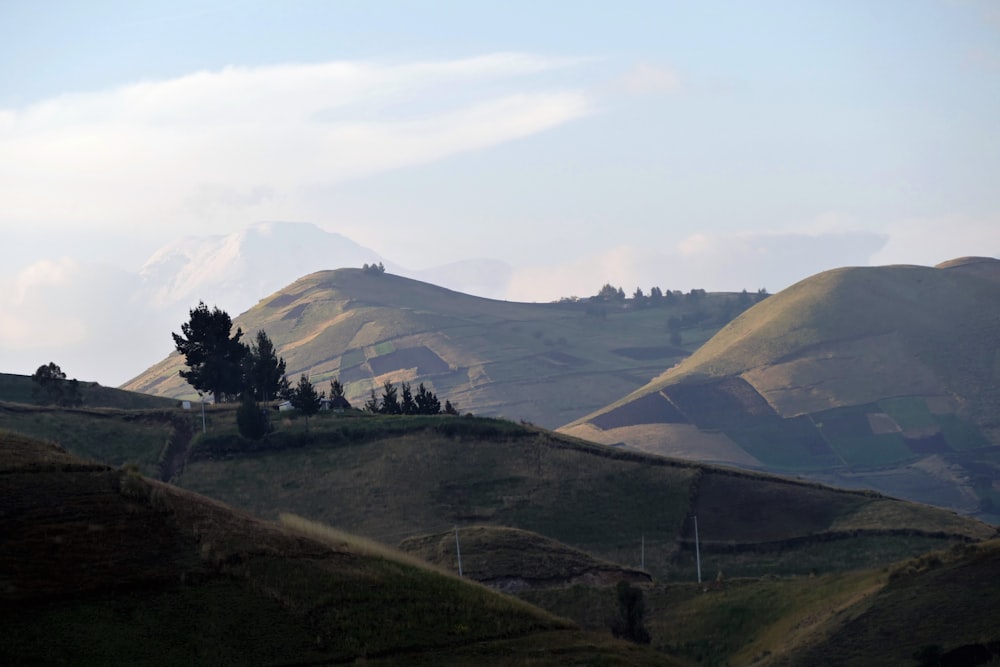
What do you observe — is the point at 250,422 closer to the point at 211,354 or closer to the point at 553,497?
the point at 211,354

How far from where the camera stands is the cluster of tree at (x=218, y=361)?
131125 mm

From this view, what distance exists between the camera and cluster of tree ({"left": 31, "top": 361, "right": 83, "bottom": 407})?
409ft

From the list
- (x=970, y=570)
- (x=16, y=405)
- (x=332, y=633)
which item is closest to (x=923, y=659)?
(x=970, y=570)

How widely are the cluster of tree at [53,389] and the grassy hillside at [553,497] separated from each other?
22.4 metres

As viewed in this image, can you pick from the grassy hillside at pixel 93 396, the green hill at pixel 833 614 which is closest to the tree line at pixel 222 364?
the grassy hillside at pixel 93 396

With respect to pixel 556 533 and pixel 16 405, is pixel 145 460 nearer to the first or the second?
pixel 16 405

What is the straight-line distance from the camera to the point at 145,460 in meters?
106

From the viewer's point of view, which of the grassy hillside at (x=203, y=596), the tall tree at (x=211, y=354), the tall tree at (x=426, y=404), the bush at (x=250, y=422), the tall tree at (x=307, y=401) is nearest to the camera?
the grassy hillside at (x=203, y=596)

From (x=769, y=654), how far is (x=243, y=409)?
66.4 meters

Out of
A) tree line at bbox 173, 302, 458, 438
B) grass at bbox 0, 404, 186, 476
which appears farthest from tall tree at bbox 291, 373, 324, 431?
grass at bbox 0, 404, 186, 476

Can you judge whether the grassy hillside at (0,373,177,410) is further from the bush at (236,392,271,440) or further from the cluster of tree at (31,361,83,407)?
the bush at (236,392,271,440)

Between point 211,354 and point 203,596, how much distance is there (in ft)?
297

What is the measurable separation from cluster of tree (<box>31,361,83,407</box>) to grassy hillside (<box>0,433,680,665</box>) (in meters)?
74.1

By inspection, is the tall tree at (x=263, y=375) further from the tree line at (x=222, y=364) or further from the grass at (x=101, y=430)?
the grass at (x=101, y=430)
